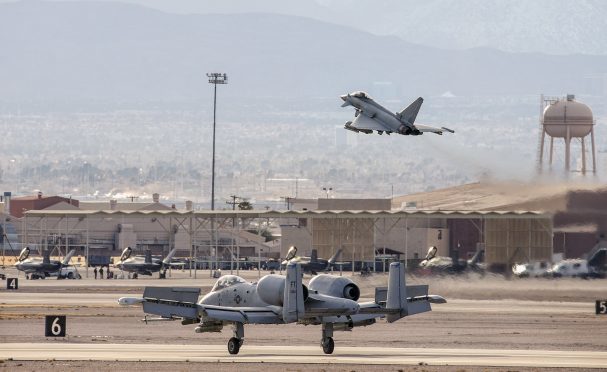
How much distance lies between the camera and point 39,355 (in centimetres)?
5888

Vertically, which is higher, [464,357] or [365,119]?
[365,119]

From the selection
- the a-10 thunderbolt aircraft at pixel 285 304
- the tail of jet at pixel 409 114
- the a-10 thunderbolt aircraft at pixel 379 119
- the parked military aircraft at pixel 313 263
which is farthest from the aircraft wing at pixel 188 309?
the parked military aircraft at pixel 313 263

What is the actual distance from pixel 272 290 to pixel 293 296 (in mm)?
1743

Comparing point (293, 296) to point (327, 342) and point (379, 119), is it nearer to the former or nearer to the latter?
point (327, 342)

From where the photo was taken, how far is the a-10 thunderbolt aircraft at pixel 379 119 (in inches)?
3720

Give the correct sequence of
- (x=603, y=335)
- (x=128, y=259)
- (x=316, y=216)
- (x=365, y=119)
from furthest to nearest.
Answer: (x=128, y=259)
(x=316, y=216)
(x=365, y=119)
(x=603, y=335)

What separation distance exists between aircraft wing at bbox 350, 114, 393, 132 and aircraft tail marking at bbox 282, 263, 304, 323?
131 ft

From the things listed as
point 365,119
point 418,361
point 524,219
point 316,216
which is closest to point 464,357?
point 418,361

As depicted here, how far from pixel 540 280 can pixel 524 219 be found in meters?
22.3

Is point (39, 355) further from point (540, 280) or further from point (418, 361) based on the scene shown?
point (540, 280)

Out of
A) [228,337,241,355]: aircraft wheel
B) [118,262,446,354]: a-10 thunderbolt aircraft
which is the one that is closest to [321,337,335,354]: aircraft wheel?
[118,262,446,354]: a-10 thunderbolt aircraft

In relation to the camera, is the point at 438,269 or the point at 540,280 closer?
the point at 540,280

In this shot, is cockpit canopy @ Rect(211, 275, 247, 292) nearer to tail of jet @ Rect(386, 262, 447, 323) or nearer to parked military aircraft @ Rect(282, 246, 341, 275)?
tail of jet @ Rect(386, 262, 447, 323)

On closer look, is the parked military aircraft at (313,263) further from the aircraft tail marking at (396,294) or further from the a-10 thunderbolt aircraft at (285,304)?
the aircraft tail marking at (396,294)
